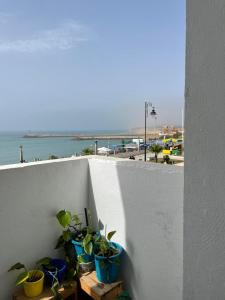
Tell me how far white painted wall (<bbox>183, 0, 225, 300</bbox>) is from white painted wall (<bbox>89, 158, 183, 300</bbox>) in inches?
21.5

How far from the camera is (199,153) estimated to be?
71cm

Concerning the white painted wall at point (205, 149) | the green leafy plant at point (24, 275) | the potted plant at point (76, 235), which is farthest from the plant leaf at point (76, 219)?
the white painted wall at point (205, 149)

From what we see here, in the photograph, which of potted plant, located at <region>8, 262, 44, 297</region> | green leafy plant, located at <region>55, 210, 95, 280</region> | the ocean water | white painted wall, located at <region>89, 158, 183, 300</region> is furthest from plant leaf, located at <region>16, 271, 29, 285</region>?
the ocean water

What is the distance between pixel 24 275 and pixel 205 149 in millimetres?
1456

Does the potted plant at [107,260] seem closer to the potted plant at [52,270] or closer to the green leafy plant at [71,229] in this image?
the green leafy plant at [71,229]

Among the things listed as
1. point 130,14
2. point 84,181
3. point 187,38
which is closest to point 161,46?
point 130,14

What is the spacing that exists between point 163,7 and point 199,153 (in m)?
4.75

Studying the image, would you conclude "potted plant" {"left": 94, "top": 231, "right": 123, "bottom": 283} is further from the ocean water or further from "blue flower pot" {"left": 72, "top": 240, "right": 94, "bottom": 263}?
the ocean water

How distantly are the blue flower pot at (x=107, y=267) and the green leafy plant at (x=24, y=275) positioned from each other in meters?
0.43

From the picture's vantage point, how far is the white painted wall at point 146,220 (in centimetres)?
133

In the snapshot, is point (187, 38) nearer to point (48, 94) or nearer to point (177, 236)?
point (177, 236)

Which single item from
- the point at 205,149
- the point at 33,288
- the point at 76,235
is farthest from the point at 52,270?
the point at 205,149

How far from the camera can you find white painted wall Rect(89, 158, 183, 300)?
1.33 meters

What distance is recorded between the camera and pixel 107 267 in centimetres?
158
